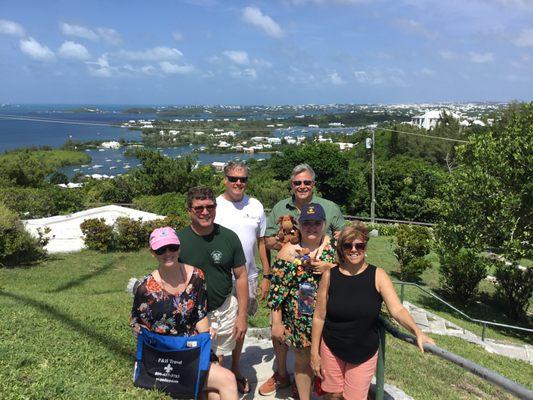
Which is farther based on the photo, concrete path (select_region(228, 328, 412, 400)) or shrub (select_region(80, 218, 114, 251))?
shrub (select_region(80, 218, 114, 251))

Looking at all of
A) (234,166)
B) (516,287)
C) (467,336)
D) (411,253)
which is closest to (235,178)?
(234,166)

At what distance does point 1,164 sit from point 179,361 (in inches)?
1142

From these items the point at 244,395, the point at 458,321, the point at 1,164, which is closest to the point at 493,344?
the point at 458,321

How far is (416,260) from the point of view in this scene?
43.6ft

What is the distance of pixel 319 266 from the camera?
9.59ft

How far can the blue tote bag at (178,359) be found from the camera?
8.92 ft

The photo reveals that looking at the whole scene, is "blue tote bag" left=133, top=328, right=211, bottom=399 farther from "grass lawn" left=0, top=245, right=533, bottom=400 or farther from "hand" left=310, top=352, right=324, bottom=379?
"hand" left=310, top=352, right=324, bottom=379

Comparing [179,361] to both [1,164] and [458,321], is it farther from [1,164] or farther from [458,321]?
[1,164]

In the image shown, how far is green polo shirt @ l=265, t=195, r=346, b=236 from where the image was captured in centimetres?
342

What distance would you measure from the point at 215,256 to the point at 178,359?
70cm

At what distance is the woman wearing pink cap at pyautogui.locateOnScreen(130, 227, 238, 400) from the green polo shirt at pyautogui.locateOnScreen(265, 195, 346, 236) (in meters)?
0.91

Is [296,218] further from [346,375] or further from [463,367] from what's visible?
[463,367]

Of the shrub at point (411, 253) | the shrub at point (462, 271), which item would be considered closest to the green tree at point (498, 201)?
the shrub at point (462, 271)

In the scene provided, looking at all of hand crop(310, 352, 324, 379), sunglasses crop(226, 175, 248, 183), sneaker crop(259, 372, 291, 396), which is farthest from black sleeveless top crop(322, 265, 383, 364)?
sunglasses crop(226, 175, 248, 183)
